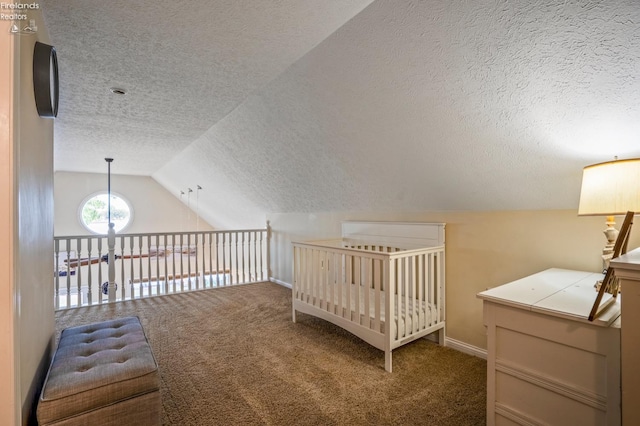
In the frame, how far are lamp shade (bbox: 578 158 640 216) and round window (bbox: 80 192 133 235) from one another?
7883 mm

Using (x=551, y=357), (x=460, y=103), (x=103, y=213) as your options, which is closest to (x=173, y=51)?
(x=460, y=103)

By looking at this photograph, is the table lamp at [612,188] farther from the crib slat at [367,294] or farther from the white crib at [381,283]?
the crib slat at [367,294]

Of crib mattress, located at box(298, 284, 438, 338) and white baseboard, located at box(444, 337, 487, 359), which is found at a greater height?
crib mattress, located at box(298, 284, 438, 338)

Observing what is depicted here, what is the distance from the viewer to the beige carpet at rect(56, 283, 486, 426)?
1.68 metres

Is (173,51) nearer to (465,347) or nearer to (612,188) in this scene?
(612,188)

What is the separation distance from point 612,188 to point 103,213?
27.4 feet

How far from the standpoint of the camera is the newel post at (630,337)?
1.02 meters

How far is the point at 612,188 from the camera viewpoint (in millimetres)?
1334

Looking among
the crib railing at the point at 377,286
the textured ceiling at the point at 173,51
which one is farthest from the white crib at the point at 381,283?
the textured ceiling at the point at 173,51

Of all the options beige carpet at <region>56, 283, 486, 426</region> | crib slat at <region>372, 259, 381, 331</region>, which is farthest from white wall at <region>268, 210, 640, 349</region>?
crib slat at <region>372, 259, 381, 331</region>

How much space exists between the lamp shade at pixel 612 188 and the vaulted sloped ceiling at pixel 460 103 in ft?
0.81

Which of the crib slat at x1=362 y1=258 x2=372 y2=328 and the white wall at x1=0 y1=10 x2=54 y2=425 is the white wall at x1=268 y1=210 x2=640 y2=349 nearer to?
the crib slat at x1=362 y1=258 x2=372 y2=328

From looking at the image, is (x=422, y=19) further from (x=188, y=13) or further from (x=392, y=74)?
(x=188, y=13)

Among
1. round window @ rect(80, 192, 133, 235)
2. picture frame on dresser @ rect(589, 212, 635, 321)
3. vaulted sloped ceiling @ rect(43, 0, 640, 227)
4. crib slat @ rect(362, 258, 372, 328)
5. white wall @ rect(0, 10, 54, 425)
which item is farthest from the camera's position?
round window @ rect(80, 192, 133, 235)
